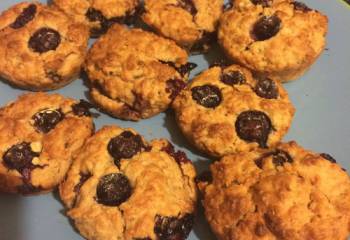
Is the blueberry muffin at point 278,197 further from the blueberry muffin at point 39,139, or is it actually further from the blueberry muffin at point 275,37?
the blueberry muffin at point 39,139

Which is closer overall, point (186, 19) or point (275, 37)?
point (275, 37)

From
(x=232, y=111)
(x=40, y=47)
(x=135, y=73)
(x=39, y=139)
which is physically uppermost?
(x=232, y=111)

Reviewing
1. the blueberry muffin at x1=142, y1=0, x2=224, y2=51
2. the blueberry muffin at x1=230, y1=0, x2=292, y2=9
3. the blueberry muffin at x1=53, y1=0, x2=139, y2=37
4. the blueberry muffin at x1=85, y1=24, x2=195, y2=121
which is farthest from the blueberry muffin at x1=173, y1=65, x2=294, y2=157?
the blueberry muffin at x1=53, y1=0, x2=139, y2=37

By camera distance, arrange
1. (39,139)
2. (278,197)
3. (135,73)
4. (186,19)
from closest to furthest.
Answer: (278,197) → (39,139) → (135,73) → (186,19)

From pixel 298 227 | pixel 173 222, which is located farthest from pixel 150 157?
pixel 298 227

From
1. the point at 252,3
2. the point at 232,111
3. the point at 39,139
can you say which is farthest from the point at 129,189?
the point at 252,3

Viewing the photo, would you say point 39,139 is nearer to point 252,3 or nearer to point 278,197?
point 278,197

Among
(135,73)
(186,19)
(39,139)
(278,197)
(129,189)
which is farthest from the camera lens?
(186,19)
